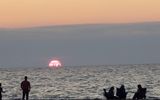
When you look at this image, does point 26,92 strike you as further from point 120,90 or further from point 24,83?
point 120,90

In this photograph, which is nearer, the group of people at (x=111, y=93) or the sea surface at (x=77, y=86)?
the group of people at (x=111, y=93)

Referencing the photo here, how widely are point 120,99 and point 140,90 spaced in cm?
165

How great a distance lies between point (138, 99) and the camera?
1754 inches

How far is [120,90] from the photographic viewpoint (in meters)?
45.2

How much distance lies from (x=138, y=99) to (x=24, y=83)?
839 cm

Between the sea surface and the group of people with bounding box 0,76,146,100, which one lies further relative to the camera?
the sea surface

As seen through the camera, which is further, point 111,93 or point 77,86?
point 77,86

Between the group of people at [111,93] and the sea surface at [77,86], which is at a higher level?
the sea surface at [77,86]

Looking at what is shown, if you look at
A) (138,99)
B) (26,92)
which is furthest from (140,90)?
(26,92)

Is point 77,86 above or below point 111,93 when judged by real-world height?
above

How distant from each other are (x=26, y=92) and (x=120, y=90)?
275 inches

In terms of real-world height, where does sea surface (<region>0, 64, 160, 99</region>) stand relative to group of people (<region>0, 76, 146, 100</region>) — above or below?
above

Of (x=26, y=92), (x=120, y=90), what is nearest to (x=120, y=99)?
(x=120, y=90)

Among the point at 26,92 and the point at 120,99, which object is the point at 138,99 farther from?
the point at 26,92
